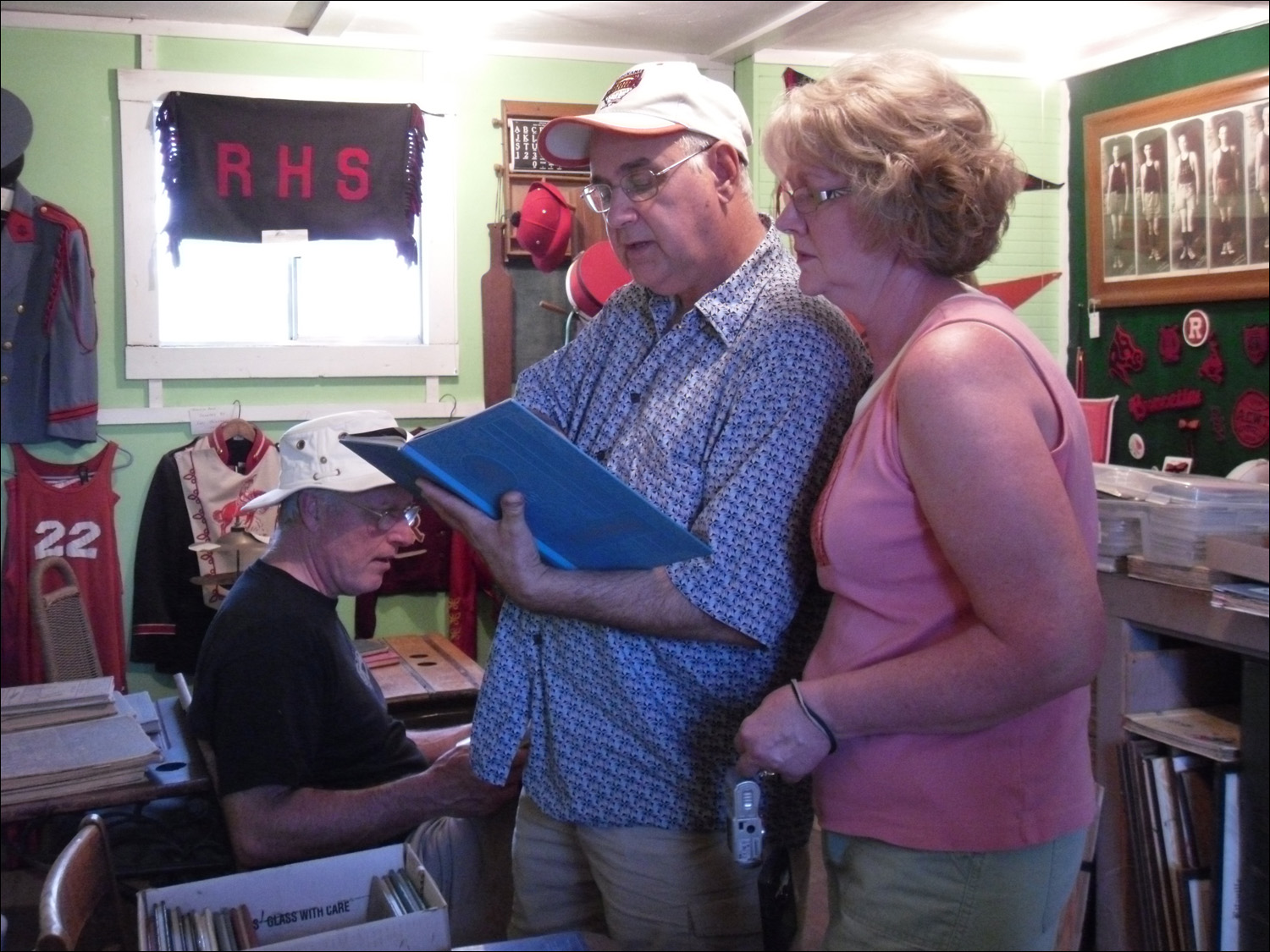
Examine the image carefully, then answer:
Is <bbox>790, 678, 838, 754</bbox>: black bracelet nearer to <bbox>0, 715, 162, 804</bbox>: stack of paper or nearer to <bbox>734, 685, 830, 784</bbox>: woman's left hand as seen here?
<bbox>734, 685, 830, 784</bbox>: woman's left hand

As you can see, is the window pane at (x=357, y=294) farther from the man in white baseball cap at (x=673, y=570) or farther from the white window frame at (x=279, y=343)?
the man in white baseball cap at (x=673, y=570)

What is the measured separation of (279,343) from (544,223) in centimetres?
115

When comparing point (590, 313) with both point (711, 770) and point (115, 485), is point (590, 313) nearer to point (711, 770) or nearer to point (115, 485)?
point (115, 485)

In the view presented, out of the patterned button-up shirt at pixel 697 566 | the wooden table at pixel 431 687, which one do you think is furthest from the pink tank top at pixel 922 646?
the wooden table at pixel 431 687

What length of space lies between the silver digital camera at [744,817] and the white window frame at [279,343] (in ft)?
12.7

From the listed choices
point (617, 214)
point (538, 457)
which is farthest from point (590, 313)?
point (538, 457)

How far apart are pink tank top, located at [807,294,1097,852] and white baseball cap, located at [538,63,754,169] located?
20.7 inches

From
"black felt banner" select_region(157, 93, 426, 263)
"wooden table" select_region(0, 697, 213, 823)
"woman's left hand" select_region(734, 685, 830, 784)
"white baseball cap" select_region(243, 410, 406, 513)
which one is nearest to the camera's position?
"woman's left hand" select_region(734, 685, 830, 784)

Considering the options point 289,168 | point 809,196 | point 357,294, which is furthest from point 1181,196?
point 809,196

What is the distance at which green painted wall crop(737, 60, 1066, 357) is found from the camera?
17.7 feet

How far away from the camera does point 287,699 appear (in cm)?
206

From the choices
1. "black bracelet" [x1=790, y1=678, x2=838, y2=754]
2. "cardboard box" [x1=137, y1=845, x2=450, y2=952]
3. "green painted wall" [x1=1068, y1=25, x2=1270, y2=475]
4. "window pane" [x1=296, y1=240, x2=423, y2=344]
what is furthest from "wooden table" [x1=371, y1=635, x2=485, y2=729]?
"green painted wall" [x1=1068, y1=25, x2=1270, y2=475]

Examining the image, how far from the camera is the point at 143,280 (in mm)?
4609

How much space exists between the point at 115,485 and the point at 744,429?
383cm
